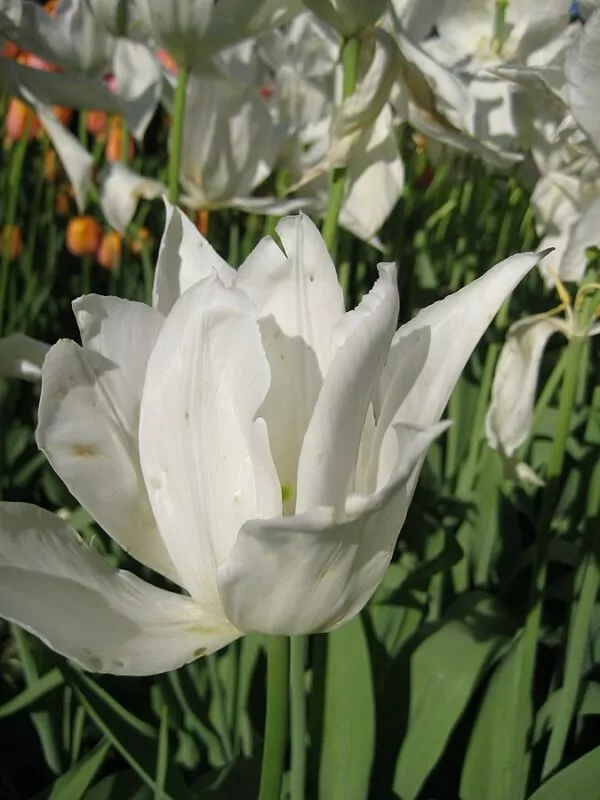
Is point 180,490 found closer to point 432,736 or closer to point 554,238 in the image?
point 432,736

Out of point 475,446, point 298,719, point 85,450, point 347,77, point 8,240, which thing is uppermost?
point 347,77

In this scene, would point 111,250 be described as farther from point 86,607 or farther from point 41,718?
point 86,607

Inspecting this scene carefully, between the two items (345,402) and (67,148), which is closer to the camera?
(345,402)

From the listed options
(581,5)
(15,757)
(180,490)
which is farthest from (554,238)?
(15,757)

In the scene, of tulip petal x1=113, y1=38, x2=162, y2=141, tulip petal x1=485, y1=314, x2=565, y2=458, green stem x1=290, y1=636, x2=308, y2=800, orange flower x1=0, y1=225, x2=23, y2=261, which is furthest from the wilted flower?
orange flower x1=0, y1=225, x2=23, y2=261

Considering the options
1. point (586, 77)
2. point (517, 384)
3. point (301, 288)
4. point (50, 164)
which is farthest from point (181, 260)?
point (50, 164)

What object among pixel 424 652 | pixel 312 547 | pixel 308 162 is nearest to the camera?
pixel 312 547

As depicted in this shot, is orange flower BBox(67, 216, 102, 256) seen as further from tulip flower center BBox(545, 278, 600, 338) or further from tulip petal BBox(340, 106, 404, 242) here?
tulip flower center BBox(545, 278, 600, 338)
